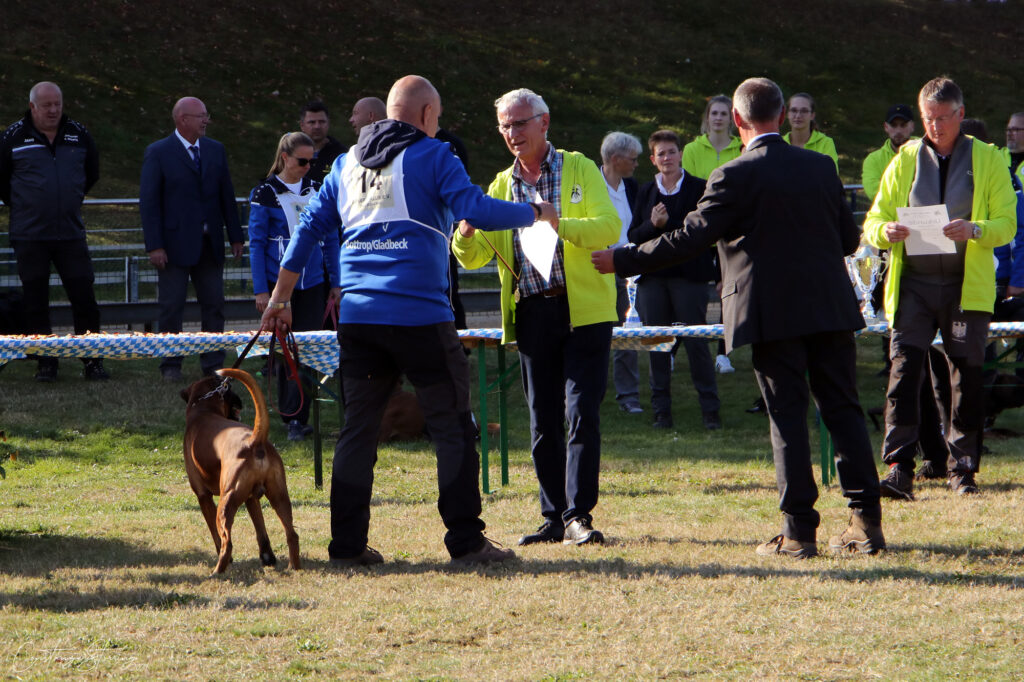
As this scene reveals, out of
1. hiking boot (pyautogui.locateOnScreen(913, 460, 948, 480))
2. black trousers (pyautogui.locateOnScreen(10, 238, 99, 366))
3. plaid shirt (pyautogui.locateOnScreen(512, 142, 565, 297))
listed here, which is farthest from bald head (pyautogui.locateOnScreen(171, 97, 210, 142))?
hiking boot (pyautogui.locateOnScreen(913, 460, 948, 480))

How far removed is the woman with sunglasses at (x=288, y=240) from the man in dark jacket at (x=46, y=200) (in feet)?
8.13

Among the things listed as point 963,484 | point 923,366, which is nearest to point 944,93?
point 923,366

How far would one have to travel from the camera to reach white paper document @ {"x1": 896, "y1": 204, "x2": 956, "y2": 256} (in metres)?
5.96

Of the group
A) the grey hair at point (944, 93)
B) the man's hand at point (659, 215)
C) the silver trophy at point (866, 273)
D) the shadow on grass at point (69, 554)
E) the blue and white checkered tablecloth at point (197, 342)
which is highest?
the grey hair at point (944, 93)

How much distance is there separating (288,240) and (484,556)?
376 cm

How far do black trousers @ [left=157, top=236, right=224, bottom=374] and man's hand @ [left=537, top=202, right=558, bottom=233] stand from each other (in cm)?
540

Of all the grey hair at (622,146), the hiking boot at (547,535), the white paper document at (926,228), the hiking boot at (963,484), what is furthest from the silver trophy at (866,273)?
the hiking boot at (547,535)

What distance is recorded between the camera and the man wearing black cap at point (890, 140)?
9.23m

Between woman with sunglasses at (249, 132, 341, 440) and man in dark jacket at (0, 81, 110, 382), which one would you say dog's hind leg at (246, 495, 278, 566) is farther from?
man in dark jacket at (0, 81, 110, 382)

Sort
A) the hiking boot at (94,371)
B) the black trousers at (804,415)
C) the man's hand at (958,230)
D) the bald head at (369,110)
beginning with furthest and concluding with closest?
the hiking boot at (94,371) → the bald head at (369,110) → the man's hand at (958,230) → the black trousers at (804,415)

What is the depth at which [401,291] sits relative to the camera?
4.84m

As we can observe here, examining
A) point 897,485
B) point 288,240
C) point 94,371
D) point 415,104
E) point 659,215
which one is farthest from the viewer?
point 94,371

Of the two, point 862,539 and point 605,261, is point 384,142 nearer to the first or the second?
point 605,261

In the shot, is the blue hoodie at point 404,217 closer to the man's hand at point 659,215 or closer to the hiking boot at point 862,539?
the hiking boot at point 862,539
